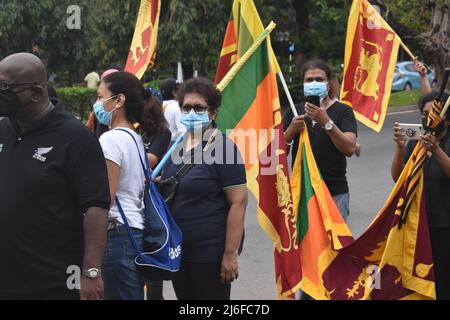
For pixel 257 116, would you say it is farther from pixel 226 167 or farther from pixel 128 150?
pixel 128 150

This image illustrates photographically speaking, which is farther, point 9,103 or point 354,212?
point 354,212

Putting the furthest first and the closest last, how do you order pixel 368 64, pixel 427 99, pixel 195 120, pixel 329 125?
pixel 368 64, pixel 329 125, pixel 427 99, pixel 195 120

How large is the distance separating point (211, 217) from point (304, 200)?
1.56 m

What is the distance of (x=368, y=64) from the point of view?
8.47m

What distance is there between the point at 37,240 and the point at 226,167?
1.32 meters

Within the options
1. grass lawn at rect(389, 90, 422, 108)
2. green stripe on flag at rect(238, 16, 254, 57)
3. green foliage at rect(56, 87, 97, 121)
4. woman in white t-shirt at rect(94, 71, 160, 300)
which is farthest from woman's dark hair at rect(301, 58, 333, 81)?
grass lawn at rect(389, 90, 422, 108)

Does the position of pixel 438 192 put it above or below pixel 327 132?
below

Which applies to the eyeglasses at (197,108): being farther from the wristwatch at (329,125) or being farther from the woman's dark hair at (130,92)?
the wristwatch at (329,125)

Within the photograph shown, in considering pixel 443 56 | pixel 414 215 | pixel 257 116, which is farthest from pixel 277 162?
pixel 443 56

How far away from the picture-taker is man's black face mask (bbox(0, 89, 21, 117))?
4270mm

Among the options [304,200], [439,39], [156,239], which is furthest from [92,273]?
[439,39]

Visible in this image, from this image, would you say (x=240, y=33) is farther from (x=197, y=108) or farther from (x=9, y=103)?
(x=9, y=103)

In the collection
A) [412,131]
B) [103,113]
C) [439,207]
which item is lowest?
[439,207]

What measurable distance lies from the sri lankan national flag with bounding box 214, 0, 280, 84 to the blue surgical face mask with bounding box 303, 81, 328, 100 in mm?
242
